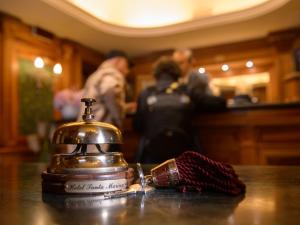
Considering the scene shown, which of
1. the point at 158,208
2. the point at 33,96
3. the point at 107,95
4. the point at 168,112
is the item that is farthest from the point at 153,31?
the point at 158,208

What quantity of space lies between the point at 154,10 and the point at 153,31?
25 cm

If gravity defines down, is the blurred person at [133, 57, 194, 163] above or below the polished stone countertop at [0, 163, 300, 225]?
above

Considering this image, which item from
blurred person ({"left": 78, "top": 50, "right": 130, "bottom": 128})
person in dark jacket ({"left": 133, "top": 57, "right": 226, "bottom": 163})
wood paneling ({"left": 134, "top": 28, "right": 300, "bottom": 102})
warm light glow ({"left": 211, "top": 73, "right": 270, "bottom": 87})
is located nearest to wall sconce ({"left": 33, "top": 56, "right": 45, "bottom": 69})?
blurred person ({"left": 78, "top": 50, "right": 130, "bottom": 128})

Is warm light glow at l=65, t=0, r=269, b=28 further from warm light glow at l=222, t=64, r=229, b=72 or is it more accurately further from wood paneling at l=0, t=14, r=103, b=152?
warm light glow at l=222, t=64, r=229, b=72

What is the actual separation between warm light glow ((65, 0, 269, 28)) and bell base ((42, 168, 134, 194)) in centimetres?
308

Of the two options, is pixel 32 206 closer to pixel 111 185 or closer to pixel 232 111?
pixel 111 185

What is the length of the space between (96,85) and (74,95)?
733mm

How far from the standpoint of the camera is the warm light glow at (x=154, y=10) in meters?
3.55

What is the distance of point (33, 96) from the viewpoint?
3.62m

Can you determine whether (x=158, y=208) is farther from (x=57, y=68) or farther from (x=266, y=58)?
(x=266, y=58)

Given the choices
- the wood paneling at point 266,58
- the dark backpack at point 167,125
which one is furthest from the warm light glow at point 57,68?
the dark backpack at point 167,125

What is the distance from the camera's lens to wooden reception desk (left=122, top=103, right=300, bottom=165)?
202 centimetres

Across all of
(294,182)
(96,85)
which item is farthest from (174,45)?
(294,182)

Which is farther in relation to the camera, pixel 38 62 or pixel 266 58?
pixel 266 58
